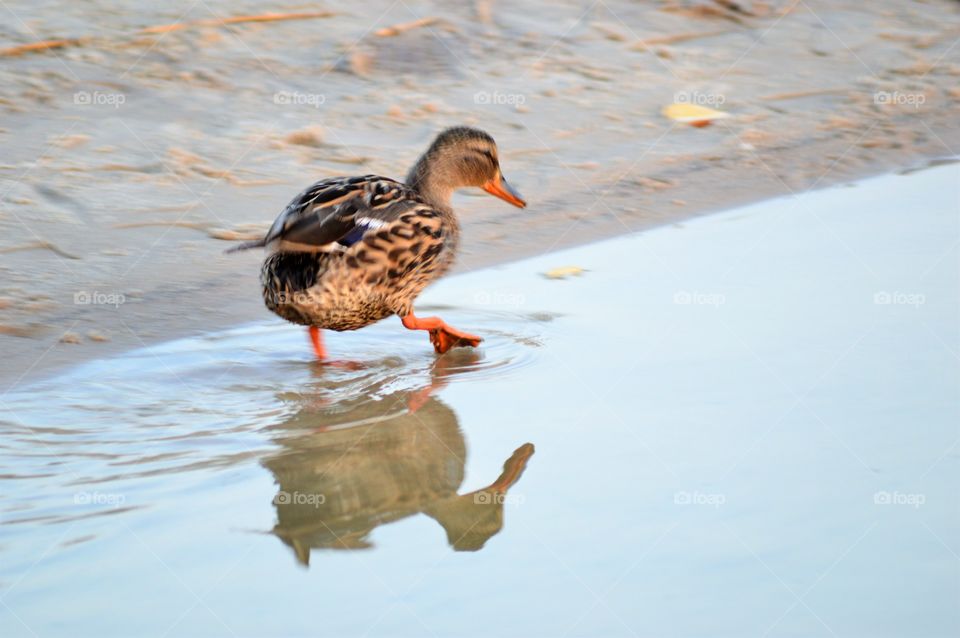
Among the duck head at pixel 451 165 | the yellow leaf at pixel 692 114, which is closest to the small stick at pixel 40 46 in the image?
the duck head at pixel 451 165

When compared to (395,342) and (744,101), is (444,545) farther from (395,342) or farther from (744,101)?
(744,101)

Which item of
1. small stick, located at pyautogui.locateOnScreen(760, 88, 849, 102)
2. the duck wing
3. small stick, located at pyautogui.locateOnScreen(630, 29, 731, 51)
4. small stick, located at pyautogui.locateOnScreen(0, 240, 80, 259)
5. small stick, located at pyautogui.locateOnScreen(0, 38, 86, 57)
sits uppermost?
the duck wing

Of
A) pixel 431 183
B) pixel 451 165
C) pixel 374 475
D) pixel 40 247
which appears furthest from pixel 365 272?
pixel 40 247

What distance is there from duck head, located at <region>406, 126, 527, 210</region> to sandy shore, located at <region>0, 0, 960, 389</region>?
556 mm

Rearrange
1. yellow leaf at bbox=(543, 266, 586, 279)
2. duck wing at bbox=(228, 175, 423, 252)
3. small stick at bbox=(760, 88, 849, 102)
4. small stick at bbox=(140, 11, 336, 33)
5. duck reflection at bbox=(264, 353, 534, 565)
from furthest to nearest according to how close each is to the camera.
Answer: small stick at bbox=(760, 88, 849, 102) < small stick at bbox=(140, 11, 336, 33) < yellow leaf at bbox=(543, 266, 586, 279) < duck wing at bbox=(228, 175, 423, 252) < duck reflection at bbox=(264, 353, 534, 565)

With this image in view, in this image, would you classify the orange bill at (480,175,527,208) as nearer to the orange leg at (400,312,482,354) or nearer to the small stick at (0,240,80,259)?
the orange leg at (400,312,482,354)

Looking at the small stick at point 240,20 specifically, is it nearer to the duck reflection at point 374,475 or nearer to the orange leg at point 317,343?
the orange leg at point 317,343

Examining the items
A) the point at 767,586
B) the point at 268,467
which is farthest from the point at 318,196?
the point at 767,586

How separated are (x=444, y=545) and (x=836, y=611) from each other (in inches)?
38.6

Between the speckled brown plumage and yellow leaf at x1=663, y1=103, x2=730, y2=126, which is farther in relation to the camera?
yellow leaf at x1=663, y1=103, x2=730, y2=126

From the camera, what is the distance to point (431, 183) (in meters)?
5.73

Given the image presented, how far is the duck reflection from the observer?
3.68 meters

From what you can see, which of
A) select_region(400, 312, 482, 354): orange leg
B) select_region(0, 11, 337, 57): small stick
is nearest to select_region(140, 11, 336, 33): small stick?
select_region(0, 11, 337, 57): small stick

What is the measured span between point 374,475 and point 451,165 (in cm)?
206
